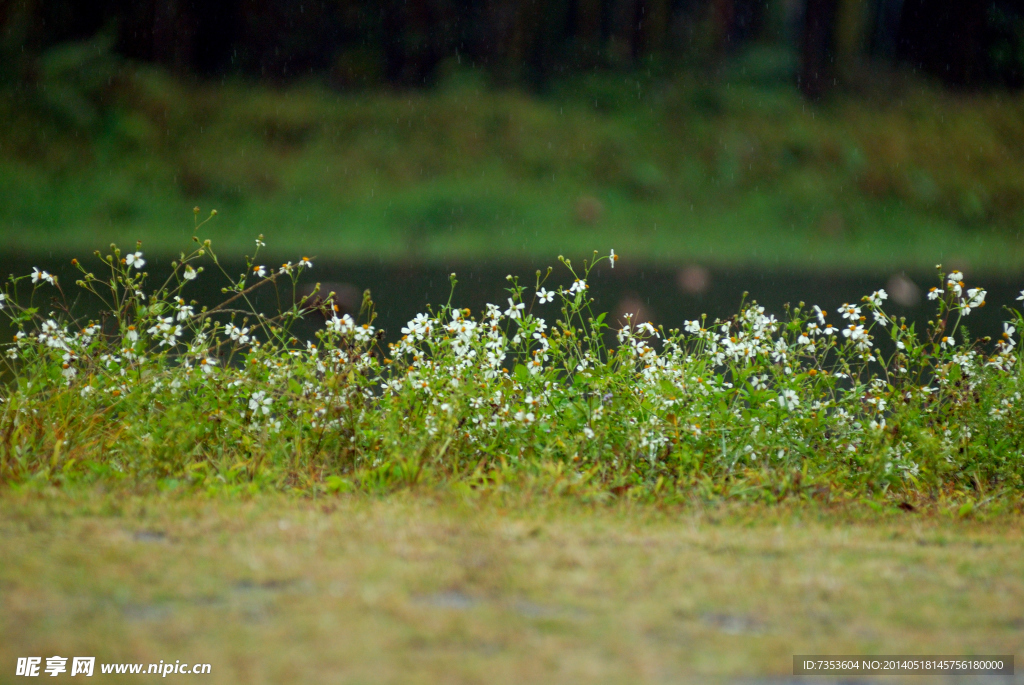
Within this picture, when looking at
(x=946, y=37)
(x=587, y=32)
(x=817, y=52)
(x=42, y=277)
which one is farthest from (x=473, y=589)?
(x=946, y=37)

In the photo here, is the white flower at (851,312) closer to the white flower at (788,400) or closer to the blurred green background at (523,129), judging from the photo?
the white flower at (788,400)

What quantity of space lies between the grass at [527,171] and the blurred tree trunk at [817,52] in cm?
73

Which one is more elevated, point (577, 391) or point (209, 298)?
point (577, 391)

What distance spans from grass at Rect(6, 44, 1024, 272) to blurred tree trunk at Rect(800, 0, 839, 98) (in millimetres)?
730

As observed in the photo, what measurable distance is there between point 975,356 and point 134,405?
4.14m

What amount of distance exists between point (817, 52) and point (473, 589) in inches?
1234

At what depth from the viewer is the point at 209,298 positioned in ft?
38.3

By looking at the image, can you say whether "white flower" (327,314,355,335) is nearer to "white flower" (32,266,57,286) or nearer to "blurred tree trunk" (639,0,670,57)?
"white flower" (32,266,57,286)

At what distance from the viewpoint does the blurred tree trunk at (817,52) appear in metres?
30.4

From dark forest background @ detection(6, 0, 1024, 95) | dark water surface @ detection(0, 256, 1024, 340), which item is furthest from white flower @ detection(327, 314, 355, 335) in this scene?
dark forest background @ detection(6, 0, 1024, 95)

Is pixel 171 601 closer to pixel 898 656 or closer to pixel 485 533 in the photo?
pixel 485 533

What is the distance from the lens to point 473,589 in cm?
268

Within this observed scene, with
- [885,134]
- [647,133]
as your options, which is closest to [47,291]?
[647,133]

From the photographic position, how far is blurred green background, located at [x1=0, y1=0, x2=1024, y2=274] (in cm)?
2273
